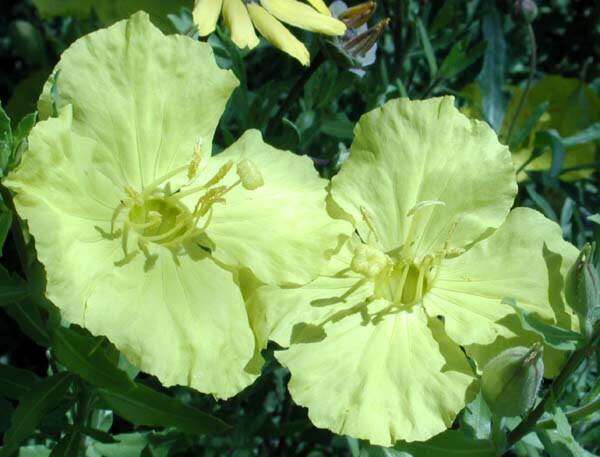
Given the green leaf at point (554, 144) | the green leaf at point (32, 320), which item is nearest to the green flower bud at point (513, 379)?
the green leaf at point (32, 320)

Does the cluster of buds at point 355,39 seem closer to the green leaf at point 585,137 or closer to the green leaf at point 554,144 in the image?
the green leaf at point 554,144

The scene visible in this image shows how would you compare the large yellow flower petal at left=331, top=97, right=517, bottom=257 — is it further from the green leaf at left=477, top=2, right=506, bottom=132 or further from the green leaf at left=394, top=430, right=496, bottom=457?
the green leaf at left=477, top=2, right=506, bottom=132

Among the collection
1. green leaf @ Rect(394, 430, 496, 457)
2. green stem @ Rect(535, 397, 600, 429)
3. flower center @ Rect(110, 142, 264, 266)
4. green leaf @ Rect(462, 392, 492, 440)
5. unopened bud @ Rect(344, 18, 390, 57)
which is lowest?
green leaf @ Rect(462, 392, 492, 440)

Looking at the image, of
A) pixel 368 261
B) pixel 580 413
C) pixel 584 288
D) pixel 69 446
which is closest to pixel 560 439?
pixel 580 413

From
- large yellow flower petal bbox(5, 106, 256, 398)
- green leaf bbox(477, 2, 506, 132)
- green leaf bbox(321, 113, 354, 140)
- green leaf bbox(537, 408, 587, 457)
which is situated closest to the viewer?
large yellow flower petal bbox(5, 106, 256, 398)

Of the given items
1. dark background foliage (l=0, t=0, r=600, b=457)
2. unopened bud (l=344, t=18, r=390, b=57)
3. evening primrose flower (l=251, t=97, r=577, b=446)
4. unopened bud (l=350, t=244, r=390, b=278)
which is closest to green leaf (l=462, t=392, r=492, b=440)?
dark background foliage (l=0, t=0, r=600, b=457)

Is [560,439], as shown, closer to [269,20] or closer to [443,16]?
[269,20]
